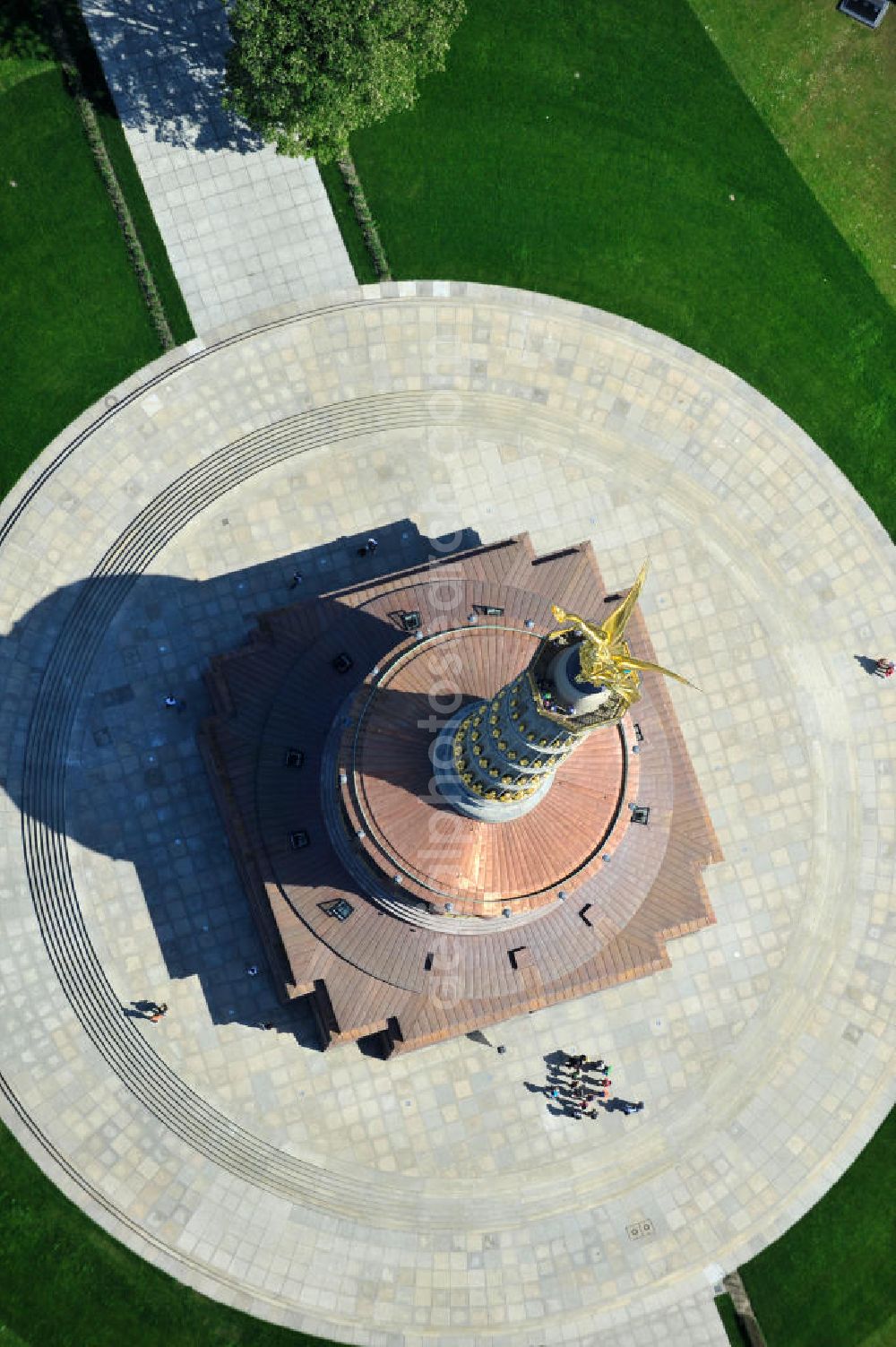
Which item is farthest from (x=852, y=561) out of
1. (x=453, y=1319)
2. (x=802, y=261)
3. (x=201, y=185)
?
(x=453, y=1319)

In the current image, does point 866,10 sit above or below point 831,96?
above

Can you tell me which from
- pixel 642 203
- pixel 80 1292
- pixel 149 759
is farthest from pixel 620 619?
pixel 80 1292

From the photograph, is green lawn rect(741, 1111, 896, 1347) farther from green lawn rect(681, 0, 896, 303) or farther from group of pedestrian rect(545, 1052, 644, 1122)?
green lawn rect(681, 0, 896, 303)

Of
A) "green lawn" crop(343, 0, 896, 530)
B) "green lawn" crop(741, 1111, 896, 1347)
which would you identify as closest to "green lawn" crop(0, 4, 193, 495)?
"green lawn" crop(343, 0, 896, 530)

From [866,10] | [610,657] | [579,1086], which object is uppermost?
[866,10]

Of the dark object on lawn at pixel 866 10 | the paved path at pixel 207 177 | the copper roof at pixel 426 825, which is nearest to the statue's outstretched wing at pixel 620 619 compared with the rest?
the copper roof at pixel 426 825

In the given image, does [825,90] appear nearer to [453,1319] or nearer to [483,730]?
[483,730]

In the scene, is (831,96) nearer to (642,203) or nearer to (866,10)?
(866,10)
